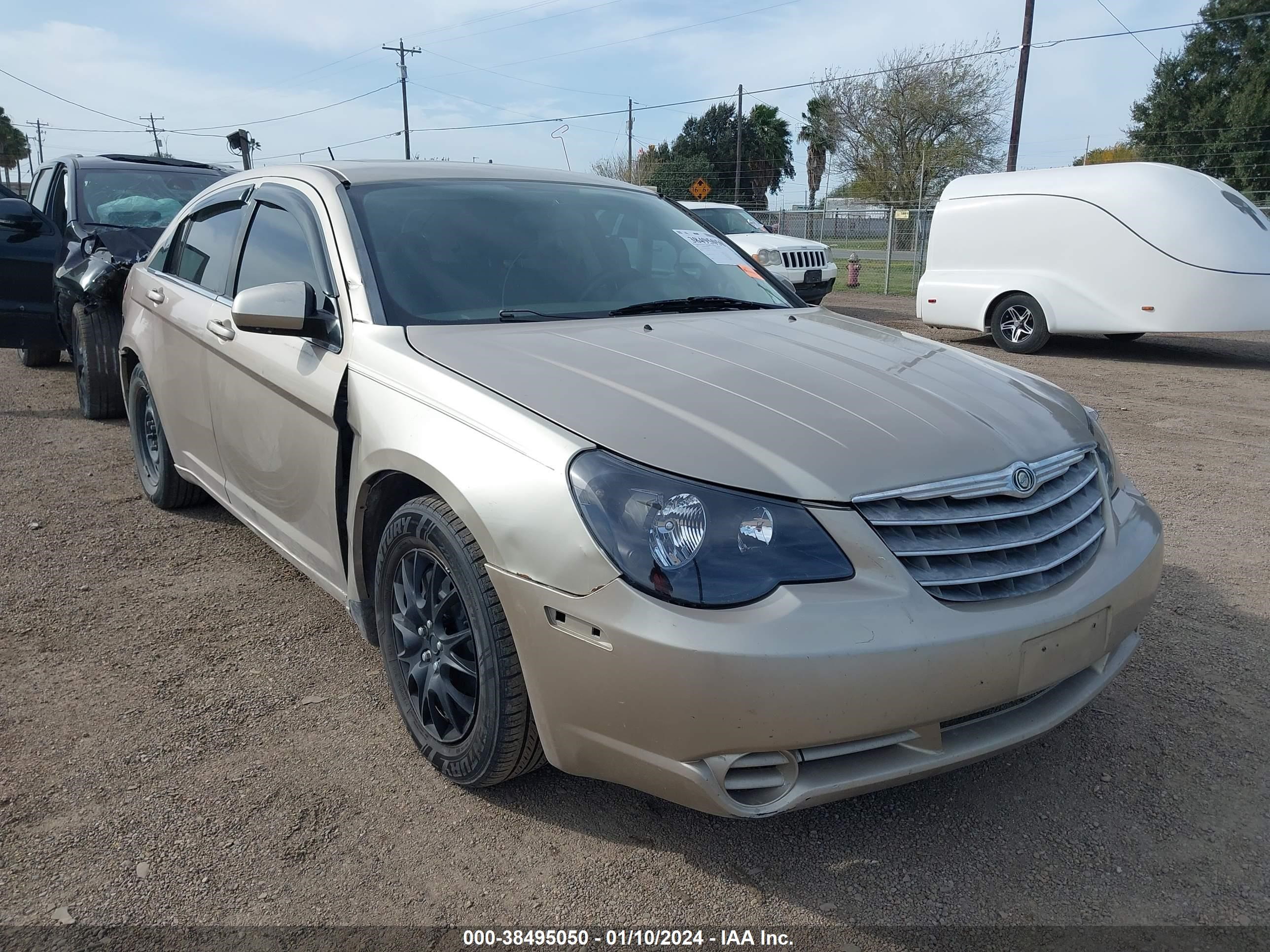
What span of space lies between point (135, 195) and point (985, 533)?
8.34m

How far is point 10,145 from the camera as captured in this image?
2591 inches

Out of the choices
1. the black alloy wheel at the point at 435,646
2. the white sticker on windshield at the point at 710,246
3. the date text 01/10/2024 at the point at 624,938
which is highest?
the white sticker on windshield at the point at 710,246

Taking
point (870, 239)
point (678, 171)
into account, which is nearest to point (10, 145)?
point (678, 171)

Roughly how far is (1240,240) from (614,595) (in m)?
10.6

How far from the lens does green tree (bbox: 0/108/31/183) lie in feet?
208

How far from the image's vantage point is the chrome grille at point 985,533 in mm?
2096

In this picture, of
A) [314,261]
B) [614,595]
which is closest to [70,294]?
[314,261]

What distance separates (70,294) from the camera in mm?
6453

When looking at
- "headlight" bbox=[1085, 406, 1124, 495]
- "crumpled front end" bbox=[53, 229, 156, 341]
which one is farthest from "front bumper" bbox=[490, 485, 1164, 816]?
"crumpled front end" bbox=[53, 229, 156, 341]

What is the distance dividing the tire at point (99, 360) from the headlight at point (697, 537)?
5331mm

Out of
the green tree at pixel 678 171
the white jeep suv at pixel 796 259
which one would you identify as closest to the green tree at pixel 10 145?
the green tree at pixel 678 171

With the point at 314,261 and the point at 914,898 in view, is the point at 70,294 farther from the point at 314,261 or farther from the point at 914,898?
the point at 914,898

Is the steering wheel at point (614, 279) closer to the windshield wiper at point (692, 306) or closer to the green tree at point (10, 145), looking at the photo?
the windshield wiper at point (692, 306)

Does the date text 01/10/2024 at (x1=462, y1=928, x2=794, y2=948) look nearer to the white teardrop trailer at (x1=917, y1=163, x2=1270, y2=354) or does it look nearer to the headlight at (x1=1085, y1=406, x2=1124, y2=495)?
the headlight at (x1=1085, y1=406, x2=1124, y2=495)
